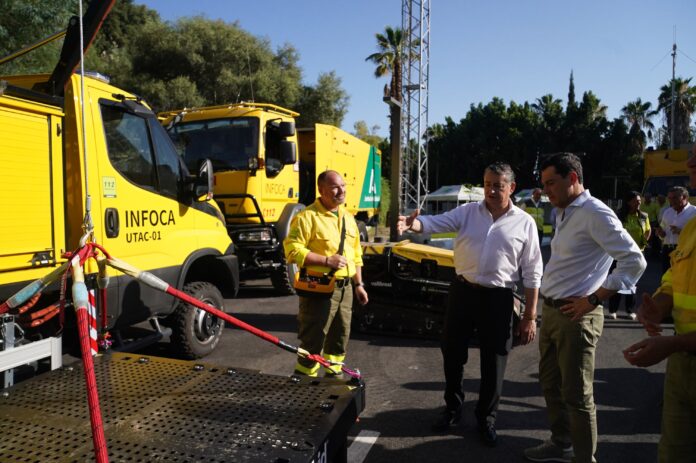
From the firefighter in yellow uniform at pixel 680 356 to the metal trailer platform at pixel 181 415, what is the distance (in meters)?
1.28

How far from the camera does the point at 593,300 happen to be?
9.11ft

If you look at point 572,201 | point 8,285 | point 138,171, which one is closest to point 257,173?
Result: point 138,171

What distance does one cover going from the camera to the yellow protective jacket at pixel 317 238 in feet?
11.6

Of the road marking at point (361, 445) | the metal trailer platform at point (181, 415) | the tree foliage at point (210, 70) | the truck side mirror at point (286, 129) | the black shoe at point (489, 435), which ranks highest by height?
the tree foliage at point (210, 70)

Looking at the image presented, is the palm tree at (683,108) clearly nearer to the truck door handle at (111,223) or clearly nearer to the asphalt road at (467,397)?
the asphalt road at (467,397)

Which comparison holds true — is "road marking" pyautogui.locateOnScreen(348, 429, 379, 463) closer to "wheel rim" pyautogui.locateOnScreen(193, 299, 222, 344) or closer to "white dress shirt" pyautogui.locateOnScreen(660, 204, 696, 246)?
"wheel rim" pyautogui.locateOnScreen(193, 299, 222, 344)

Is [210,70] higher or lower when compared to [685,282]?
higher

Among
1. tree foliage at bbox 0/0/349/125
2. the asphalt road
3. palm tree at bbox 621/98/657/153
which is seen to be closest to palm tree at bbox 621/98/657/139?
palm tree at bbox 621/98/657/153

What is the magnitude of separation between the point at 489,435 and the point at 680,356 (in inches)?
66.5

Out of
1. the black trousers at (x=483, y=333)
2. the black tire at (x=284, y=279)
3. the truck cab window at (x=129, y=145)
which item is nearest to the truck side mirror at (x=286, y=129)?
the black tire at (x=284, y=279)

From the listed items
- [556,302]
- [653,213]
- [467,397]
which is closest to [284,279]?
[467,397]

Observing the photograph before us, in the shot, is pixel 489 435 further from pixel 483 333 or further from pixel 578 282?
pixel 578 282

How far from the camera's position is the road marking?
11.0 ft

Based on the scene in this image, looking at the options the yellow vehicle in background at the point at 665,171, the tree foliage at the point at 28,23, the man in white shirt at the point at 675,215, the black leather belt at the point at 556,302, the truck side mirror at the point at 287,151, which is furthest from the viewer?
the yellow vehicle in background at the point at 665,171
